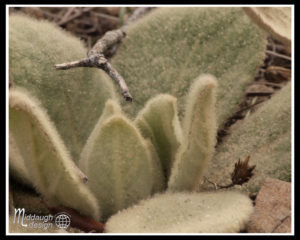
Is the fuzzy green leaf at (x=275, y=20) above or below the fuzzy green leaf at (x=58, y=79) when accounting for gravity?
above

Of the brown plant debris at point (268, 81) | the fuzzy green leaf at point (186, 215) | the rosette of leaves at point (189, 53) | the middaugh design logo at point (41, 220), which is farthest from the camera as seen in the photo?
the brown plant debris at point (268, 81)

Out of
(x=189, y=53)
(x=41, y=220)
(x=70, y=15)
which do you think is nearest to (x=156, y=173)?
(x=41, y=220)

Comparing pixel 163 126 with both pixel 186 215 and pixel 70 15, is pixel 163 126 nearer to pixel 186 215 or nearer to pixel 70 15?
pixel 186 215

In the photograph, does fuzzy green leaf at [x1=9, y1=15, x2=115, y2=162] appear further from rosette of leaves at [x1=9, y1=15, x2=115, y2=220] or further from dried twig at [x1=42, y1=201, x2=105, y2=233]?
dried twig at [x1=42, y1=201, x2=105, y2=233]

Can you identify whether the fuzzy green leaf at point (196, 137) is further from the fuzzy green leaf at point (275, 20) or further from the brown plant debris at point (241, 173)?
the fuzzy green leaf at point (275, 20)

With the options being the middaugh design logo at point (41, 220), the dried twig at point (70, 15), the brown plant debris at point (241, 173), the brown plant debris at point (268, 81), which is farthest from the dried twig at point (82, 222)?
the dried twig at point (70, 15)

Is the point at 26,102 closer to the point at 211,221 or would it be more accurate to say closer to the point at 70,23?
the point at 211,221
